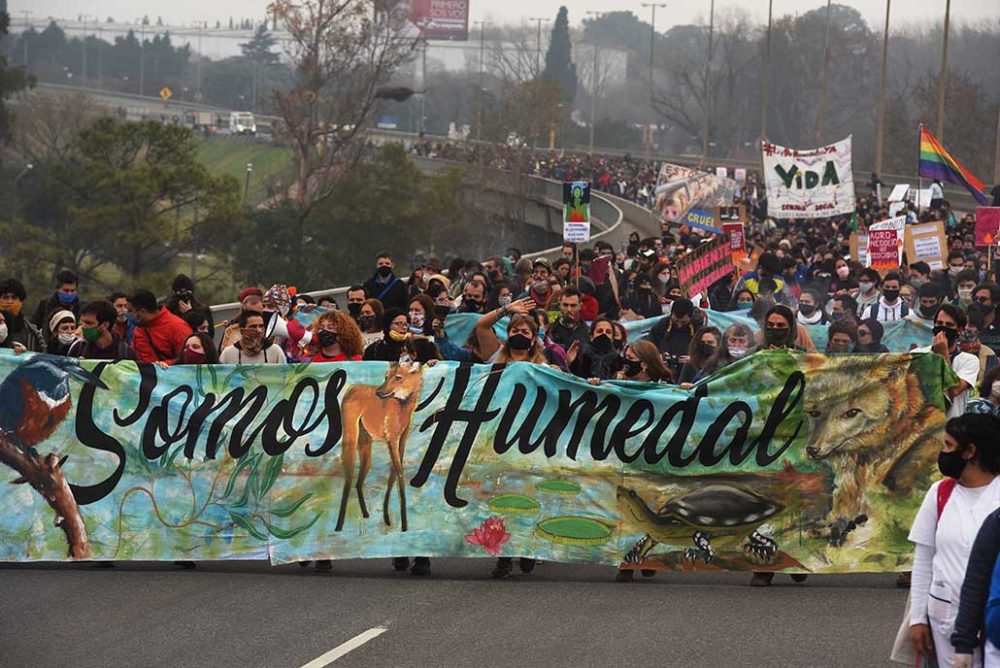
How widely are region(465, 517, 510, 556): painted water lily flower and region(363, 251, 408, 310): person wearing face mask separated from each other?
643 centimetres

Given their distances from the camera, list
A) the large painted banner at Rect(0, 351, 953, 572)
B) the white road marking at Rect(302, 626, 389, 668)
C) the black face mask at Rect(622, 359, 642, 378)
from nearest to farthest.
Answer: the white road marking at Rect(302, 626, 389, 668) < the large painted banner at Rect(0, 351, 953, 572) < the black face mask at Rect(622, 359, 642, 378)

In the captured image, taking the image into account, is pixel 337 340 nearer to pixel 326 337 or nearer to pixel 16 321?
pixel 326 337

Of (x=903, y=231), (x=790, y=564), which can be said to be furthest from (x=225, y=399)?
(x=903, y=231)

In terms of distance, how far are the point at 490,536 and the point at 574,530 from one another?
50 cm

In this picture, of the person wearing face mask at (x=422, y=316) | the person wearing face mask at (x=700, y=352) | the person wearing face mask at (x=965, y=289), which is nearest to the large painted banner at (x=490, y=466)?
the person wearing face mask at (x=700, y=352)

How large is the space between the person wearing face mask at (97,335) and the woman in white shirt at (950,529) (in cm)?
780

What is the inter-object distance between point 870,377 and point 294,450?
3.44 m

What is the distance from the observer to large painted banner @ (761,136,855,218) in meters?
32.1

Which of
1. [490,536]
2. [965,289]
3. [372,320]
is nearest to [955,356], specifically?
[490,536]

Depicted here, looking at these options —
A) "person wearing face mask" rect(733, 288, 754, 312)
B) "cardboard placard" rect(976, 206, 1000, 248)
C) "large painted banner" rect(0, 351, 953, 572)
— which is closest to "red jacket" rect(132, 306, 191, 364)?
"large painted banner" rect(0, 351, 953, 572)

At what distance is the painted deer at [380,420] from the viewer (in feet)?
34.2

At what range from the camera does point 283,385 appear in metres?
10.6

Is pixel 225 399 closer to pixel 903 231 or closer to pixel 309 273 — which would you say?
pixel 903 231

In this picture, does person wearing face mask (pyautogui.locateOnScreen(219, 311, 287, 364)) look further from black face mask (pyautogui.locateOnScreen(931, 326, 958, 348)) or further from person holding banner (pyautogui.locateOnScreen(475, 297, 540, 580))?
black face mask (pyautogui.locateOnScreen(931, 326, 958, 348))
